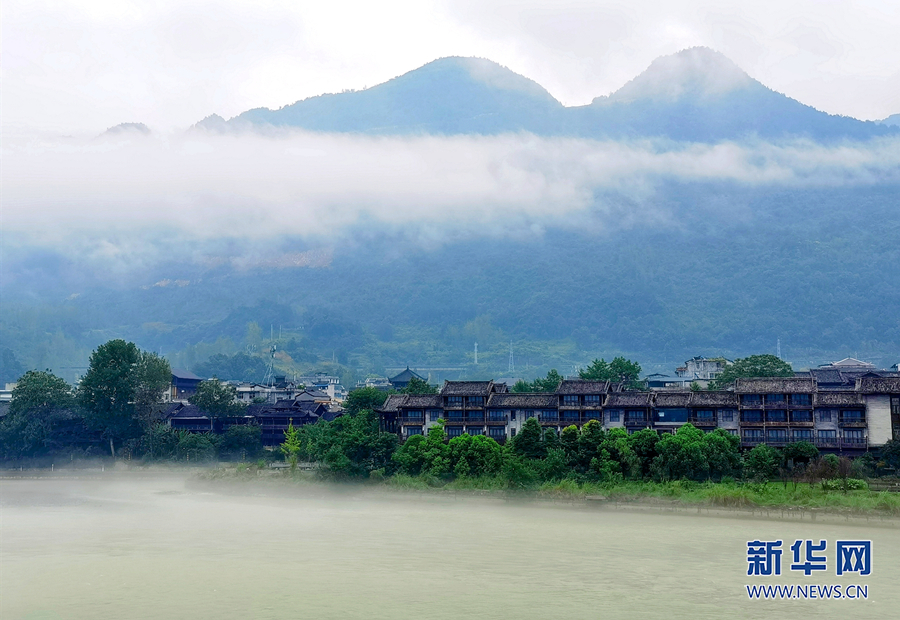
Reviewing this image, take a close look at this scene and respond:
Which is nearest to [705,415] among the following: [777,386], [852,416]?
[777,386]

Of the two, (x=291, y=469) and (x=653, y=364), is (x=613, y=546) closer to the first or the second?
(x=291, y=469)

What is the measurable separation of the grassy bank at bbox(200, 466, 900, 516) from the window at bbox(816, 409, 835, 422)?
9071 millimetres

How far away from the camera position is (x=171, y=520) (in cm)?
3953

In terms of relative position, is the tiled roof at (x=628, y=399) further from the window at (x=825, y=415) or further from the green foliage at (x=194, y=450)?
the green foliage at (x=194, y=450)

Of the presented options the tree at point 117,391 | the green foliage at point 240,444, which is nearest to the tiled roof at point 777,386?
the green foliage at point 240,444

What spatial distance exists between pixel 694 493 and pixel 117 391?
42.8 m

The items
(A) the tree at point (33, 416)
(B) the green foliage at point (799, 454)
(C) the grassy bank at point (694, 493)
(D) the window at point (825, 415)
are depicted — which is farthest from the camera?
(A) the tree at point (33, 416)

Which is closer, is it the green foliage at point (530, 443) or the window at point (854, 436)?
the green foliage at point (530, 443)

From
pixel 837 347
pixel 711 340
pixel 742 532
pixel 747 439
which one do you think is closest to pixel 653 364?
pixel 711 340

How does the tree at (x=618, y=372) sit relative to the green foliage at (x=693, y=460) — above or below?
above

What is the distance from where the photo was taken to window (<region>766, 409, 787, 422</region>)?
48312 mm

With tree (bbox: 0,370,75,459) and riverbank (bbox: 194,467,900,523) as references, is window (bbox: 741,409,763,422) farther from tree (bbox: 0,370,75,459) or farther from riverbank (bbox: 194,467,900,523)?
tree (bbox: 0,370,75,459)

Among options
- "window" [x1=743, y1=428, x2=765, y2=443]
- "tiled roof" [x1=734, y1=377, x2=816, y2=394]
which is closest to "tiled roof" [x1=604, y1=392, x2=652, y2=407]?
"tiled roof" [x1=734, y1=377, x2=816, y2=394]

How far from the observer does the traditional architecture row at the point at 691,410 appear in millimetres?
46594
